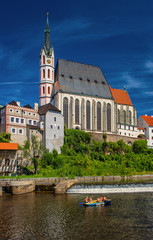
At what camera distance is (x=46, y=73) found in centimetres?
8569

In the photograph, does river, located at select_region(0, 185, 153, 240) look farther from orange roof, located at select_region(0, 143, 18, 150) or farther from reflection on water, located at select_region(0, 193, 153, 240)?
orange roof, located at select_region(0, 143, 18, 150)

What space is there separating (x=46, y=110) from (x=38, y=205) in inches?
1485

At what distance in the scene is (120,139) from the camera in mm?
76688

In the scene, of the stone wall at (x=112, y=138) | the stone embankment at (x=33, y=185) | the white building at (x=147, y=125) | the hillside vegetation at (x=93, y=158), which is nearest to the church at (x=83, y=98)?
the white building at (x=147, y=125)

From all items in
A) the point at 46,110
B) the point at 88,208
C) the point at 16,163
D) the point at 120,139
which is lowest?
the point at 88,208

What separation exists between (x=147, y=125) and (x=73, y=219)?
7137cm

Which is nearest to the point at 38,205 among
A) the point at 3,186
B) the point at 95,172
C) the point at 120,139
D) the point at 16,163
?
the point at 3,186

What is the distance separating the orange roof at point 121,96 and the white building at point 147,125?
6646 millimetres

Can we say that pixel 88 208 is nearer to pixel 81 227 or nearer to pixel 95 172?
pixel 81 227

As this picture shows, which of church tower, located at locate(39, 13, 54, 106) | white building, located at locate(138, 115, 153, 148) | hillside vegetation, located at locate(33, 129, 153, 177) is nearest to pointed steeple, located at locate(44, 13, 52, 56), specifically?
church tower, located at locate(39, 13, 54, 106)

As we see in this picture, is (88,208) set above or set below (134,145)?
below

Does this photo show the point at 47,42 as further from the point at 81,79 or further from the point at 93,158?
the point at 93,158

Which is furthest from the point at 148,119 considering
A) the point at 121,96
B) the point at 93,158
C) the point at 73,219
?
the point at 73,219

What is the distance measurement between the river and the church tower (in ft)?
169
